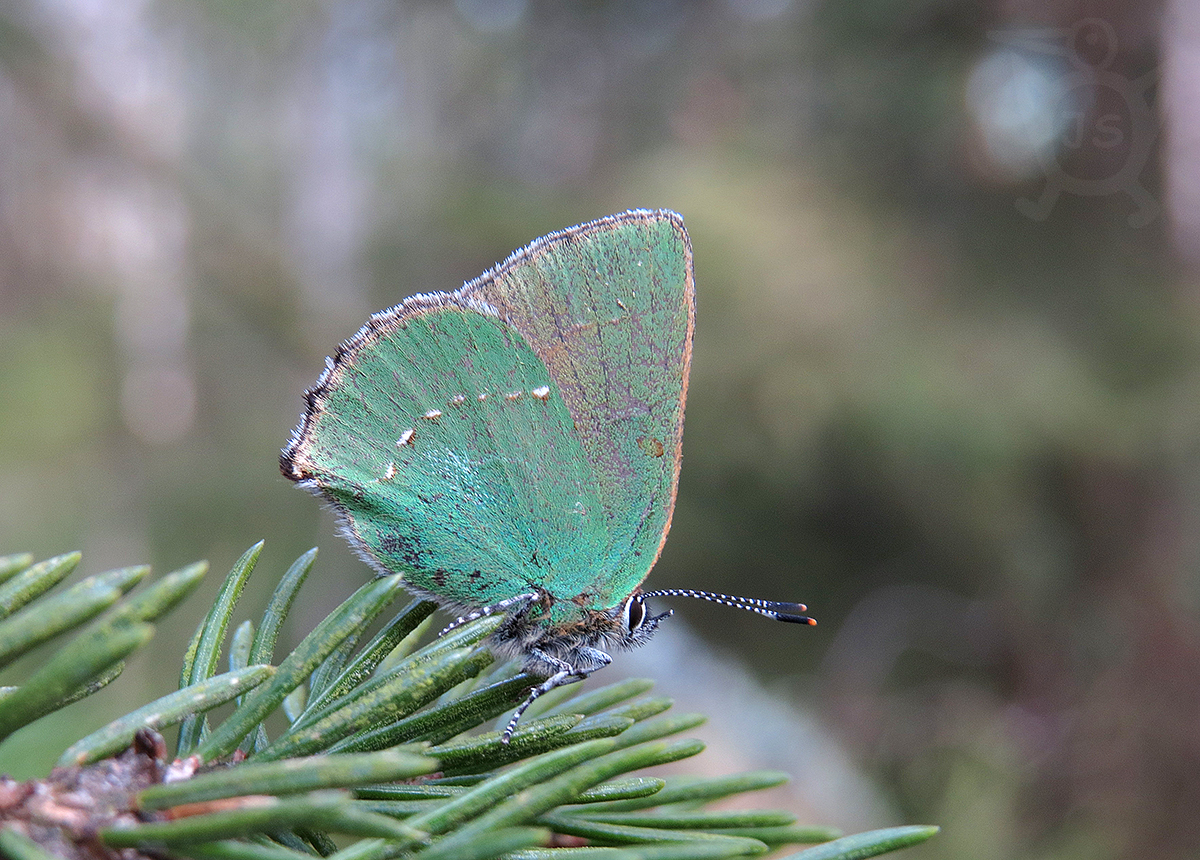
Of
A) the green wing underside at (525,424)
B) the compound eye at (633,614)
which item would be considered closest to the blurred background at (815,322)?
the compound eye at (633,614)

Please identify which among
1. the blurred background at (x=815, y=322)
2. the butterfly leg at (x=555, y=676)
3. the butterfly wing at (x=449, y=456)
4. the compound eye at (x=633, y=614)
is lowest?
the butterfly leg at (x=555, y=676)

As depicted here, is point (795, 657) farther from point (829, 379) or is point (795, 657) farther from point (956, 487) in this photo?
point (829, 379)

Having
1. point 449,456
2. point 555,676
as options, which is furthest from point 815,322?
point 555,676

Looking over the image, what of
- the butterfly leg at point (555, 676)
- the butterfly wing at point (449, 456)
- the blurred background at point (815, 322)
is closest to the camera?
the butterfly leg at point (555, 676)

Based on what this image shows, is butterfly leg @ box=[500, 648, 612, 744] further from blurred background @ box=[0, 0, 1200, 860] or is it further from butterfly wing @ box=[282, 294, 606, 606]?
blurred background @ box=[0, 0, 1200, 860]

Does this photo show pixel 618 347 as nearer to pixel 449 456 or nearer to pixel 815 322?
Result: pixel 449 456

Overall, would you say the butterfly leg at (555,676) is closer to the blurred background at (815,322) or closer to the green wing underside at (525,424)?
→ the green wing underside at (525,424)


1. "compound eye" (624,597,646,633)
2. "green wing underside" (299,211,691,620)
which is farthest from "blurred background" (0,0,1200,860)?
"green wing underside" (299,211,691,620)

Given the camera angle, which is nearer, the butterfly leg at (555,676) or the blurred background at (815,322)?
the butterfly leg at (555,676)

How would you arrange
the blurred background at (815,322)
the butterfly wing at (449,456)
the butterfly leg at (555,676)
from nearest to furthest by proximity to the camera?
the butterfly leg at (555,676) → the butterfly wing at (449,456) → the blurred background at (815,322)
